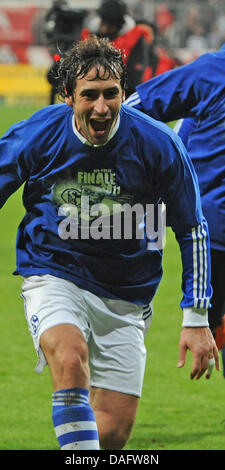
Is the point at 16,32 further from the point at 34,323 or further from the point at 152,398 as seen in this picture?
the point at 34,323

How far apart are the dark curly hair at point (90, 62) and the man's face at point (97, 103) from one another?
3 centimetres

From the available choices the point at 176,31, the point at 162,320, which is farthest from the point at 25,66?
the point at 162,320

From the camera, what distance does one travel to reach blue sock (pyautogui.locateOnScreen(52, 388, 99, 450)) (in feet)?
12.5

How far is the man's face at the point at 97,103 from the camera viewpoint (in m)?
4.06

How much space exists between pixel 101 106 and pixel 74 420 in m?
1.25

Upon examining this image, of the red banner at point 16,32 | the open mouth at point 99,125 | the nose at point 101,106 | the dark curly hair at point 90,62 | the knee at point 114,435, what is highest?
the red banner at point 16,32

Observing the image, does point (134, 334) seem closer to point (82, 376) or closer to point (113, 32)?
point (82, 376)

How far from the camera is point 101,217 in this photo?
171 inches

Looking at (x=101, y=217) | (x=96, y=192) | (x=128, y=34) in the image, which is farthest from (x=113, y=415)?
(x=128, y=34)

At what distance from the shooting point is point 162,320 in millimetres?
8641

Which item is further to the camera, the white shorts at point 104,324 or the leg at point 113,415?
the leg at point 113,415

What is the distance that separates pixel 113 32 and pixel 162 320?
4.43 metres

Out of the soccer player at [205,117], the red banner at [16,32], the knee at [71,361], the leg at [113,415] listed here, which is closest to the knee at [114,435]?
the leg at [113,415]

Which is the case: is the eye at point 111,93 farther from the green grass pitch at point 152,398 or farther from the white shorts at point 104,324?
the green grass pitch at point 152,398
